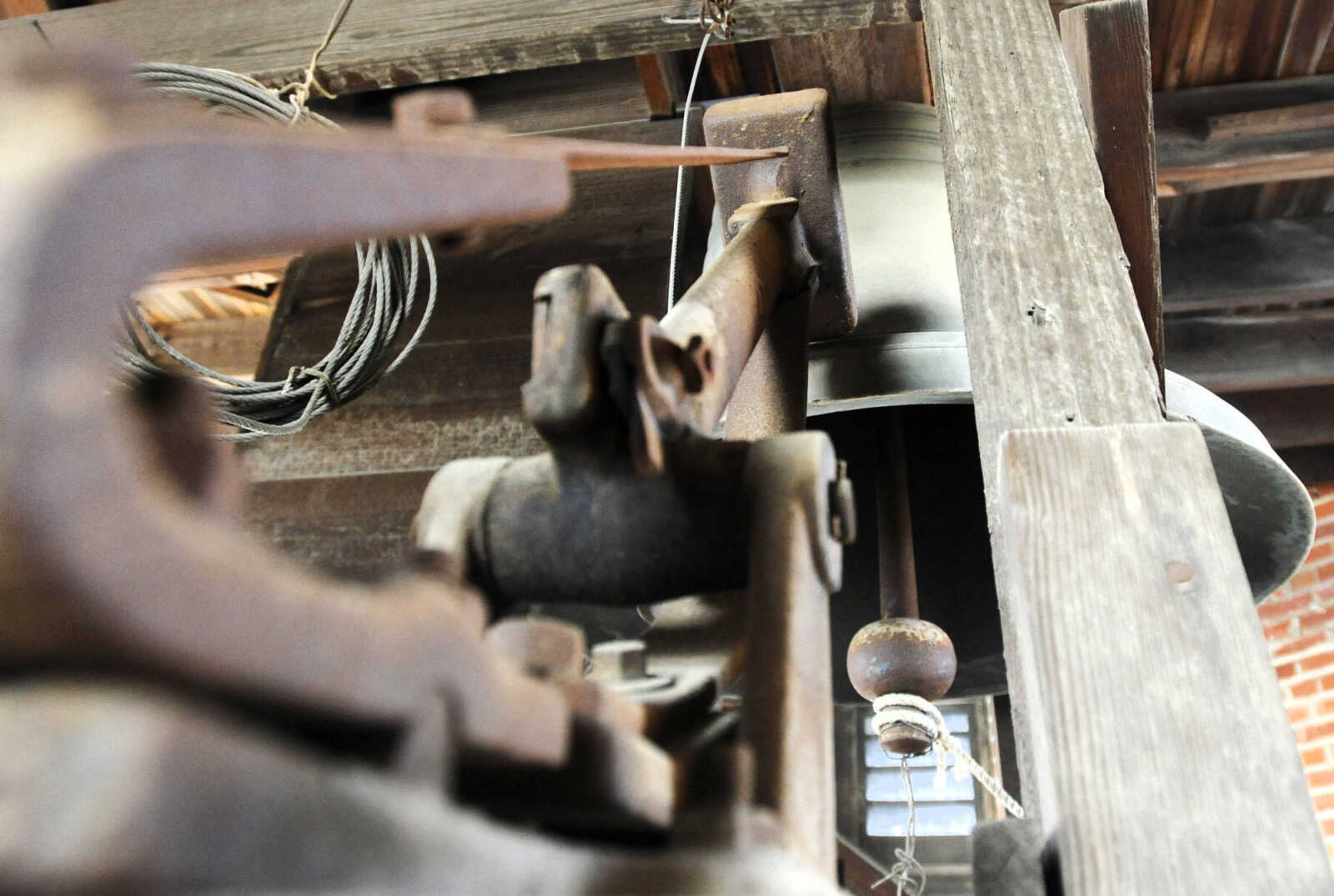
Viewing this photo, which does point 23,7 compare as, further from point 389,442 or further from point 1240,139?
point 1240,139

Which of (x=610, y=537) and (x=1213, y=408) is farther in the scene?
(x=1213, y=408)

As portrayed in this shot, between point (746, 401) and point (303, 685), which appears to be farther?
point (746, 401)

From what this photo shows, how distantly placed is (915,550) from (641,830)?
44.8 inches

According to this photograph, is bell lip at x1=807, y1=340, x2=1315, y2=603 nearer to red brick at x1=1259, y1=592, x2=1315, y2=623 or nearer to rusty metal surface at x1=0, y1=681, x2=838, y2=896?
rusty metal surface at x1=0, y1=681, x2=838, y2=896

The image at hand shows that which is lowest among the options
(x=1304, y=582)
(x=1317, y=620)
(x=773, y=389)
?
(x=773, y=389)

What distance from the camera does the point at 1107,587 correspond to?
1.97ft

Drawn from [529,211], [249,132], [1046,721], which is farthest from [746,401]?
[249,132]

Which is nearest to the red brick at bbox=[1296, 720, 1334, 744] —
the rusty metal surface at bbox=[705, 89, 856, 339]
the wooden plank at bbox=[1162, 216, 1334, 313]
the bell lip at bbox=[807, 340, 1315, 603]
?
the wooden plank at bbox=[1162, 216, 1334, 313]

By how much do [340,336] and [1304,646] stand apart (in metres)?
2.76

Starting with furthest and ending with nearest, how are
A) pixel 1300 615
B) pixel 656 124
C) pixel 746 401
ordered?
pixel 1300 615 → pixel 656 124 → pixel 746 401

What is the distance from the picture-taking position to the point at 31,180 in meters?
0.23

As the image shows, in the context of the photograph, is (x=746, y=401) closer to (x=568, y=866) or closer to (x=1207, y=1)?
(x=568, y=866)

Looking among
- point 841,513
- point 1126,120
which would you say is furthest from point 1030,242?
point 841,513

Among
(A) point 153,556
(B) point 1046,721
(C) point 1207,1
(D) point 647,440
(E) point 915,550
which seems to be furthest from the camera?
(C) point 1207,1
